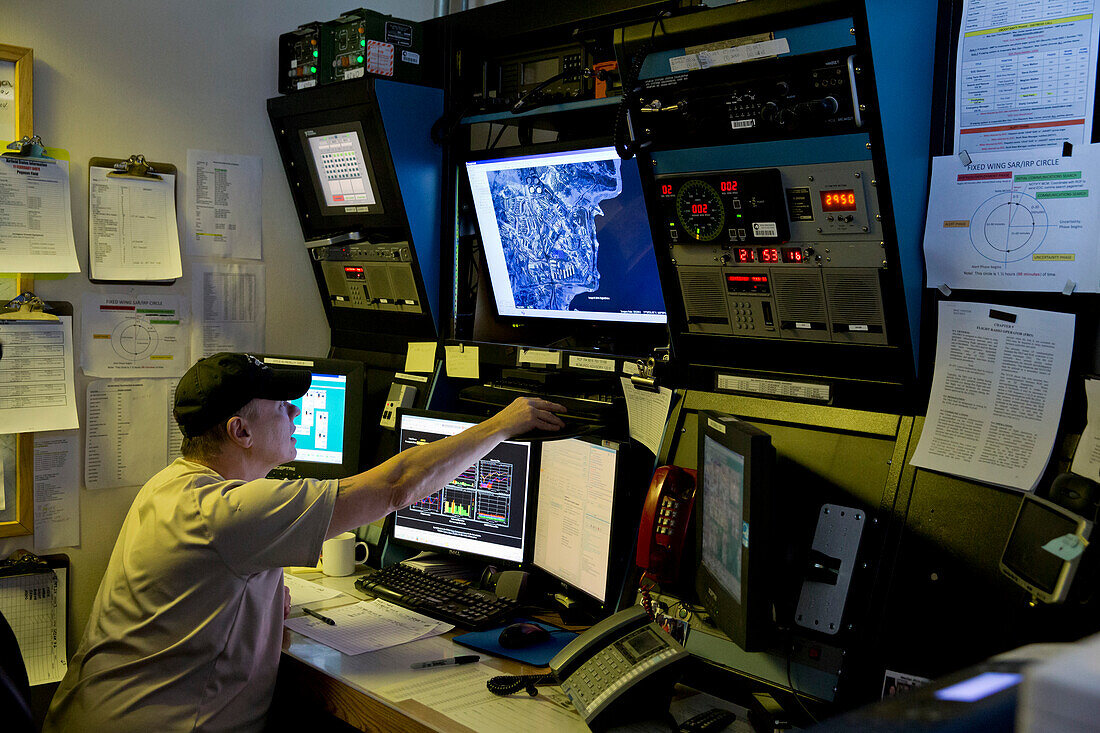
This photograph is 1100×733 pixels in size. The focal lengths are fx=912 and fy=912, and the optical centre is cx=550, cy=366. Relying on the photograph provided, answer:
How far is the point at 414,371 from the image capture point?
112 inches

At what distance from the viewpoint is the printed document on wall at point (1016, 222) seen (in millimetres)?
1546

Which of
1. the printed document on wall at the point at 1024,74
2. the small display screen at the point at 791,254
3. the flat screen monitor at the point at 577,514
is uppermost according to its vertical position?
the printed document on wall at the point at 1024,74

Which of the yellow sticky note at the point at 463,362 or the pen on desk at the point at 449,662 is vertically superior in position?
the yellow sticky note at the point at 463,362

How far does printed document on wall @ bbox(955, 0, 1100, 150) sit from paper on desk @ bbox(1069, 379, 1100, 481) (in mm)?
425

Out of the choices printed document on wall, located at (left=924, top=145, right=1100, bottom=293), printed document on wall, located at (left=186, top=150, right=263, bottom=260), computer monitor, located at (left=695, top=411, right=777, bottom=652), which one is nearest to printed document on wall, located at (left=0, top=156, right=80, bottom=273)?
printed document on wall, located at (left=186, top=150, right=263, bottom=260)

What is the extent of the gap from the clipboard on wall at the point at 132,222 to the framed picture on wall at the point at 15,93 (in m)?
0.20

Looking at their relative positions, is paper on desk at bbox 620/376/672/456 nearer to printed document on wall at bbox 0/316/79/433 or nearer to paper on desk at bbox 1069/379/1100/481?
paper on desk at bbox 1069/379/1100/481

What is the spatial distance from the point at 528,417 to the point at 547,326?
52 centimetres

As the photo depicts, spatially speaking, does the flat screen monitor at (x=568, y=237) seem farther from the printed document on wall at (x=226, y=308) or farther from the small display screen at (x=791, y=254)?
the printed document on wall at (x=226, y=308)

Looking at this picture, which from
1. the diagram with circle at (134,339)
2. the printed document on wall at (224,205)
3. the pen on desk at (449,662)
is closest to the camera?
the pen on desk at (449,662)

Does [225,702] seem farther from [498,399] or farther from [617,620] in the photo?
[498,399]

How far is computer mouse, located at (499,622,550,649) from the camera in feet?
6.44

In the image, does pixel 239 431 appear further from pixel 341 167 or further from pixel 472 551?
pixel 341 167

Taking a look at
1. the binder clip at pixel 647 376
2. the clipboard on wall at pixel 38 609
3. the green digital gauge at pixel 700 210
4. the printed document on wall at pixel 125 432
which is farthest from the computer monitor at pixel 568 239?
the clipboard on wall at pixel 38 609
